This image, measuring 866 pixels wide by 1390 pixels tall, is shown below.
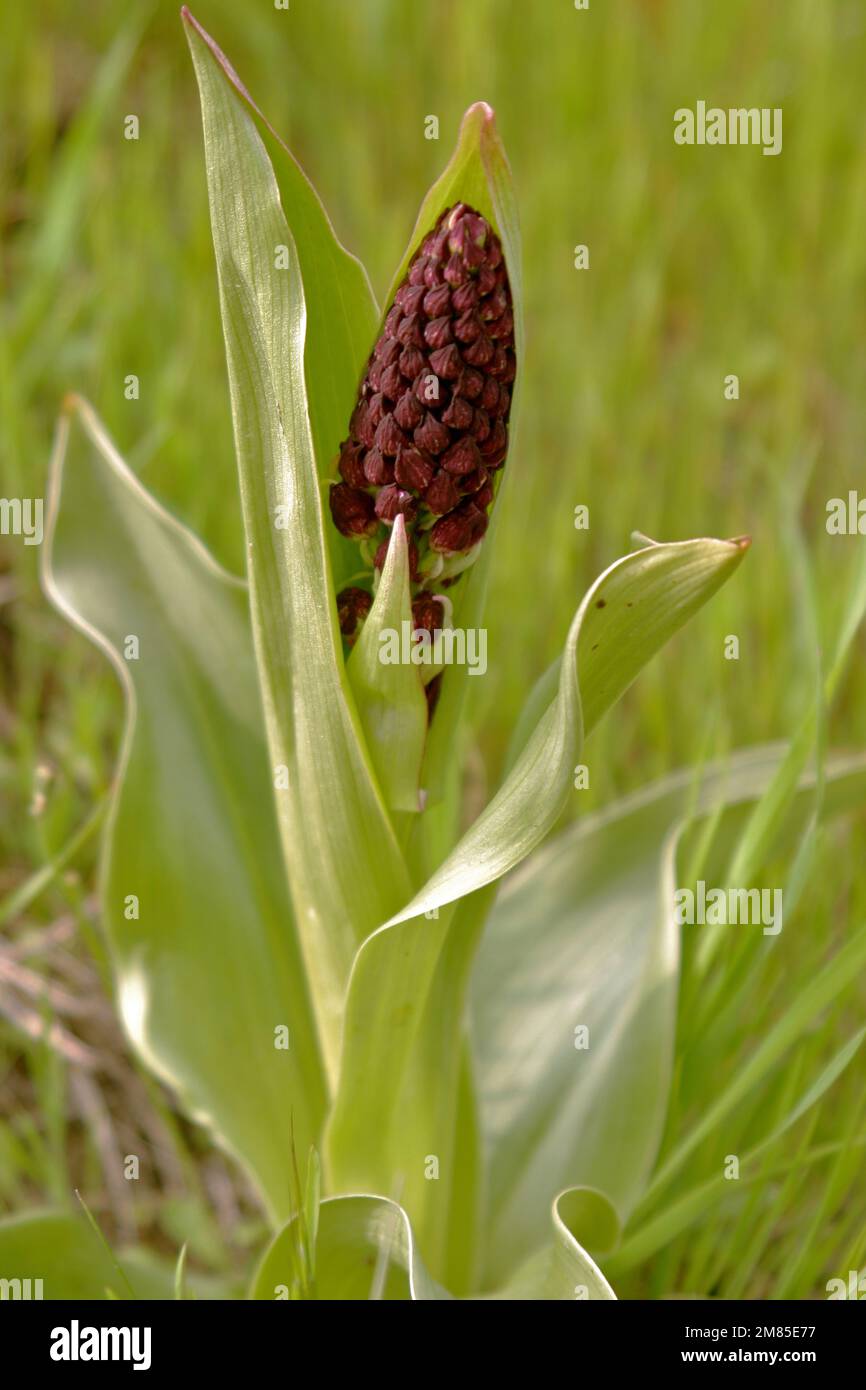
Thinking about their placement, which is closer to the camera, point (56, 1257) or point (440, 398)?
point (440, 398)

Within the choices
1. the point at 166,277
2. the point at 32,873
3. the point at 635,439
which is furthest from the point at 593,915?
the point at 166,277

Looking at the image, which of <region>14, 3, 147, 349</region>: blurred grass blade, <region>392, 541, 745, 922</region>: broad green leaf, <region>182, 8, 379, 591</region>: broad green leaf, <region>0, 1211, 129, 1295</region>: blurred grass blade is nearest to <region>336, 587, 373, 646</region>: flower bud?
<region>182, 8, 379, 591</region>: broad green leaf

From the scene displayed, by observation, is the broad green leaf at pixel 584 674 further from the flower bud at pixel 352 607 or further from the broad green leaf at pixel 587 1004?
the broad green leaf at pixel 587 1004

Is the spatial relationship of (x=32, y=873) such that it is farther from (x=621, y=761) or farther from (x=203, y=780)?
(x=621, y=761)

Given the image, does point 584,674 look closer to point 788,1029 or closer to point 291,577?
point 291,577

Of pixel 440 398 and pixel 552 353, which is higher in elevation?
pixel 552 353

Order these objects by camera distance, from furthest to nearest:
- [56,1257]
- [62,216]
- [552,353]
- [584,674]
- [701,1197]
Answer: [552,353] < [62,216] < [56,1257] < [701,1197] < [584,674]

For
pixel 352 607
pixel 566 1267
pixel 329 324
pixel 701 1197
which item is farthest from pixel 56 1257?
pixel 329 324
